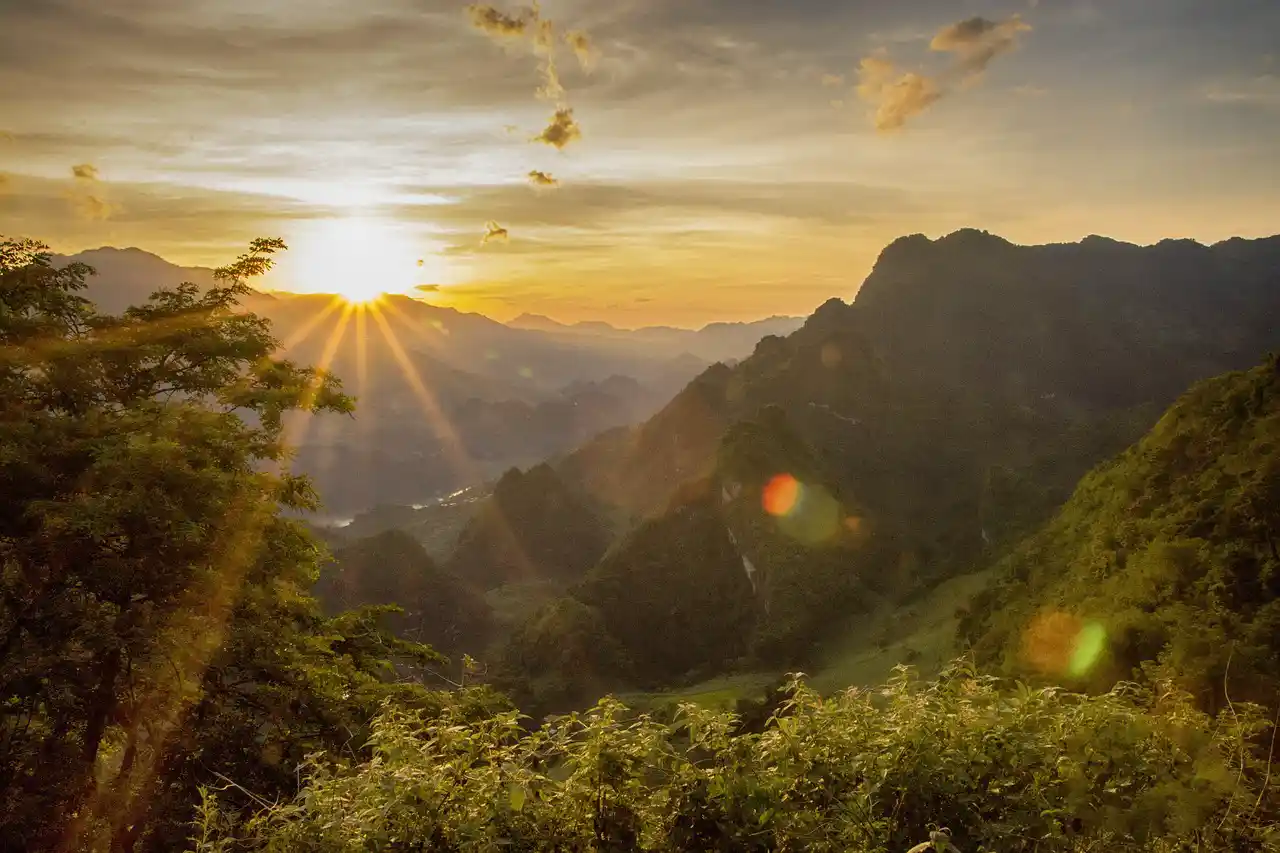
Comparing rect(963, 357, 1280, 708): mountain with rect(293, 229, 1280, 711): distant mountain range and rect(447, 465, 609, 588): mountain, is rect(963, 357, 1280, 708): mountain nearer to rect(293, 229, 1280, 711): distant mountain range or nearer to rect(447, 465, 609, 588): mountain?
rect(293, 229, 1280, 711): distant mountain range

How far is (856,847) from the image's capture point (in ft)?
16.8

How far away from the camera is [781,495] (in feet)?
285

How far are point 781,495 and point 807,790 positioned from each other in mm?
83044

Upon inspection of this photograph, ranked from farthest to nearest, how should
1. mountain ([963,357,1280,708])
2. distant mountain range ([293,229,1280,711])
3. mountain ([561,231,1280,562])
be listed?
1. mountain ([561,231,1280,562])
2. distant mountain range ([293,229,1280,711])
3. mountain ([963,357,1280,708])

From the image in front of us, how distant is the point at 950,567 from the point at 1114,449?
41.7 meters

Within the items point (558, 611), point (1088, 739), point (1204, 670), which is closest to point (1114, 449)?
point (558, 611)

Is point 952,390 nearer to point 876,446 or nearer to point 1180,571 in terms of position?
point 876,446

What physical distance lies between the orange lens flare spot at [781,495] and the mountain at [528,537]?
201ft

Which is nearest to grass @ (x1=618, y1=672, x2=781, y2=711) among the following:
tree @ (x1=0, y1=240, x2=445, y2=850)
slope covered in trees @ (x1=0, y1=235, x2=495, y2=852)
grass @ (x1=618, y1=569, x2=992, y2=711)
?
grass @ (x1=618, y1=569, x2=992, y2=711)

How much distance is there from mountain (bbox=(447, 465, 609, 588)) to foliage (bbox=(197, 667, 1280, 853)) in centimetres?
13202

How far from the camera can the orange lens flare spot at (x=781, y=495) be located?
86000mm

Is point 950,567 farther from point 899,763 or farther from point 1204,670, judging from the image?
point 899,763

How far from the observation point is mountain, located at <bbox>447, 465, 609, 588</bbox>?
137m

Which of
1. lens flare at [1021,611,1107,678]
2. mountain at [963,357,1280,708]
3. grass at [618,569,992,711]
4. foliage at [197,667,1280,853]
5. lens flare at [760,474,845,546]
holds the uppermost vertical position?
foliage at [197,667,1280,853]
